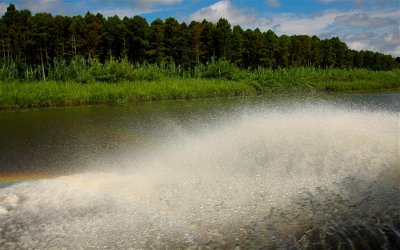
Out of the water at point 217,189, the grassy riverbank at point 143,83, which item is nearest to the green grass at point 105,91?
the grassy riverbank at point 143,83

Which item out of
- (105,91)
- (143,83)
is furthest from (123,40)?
(105,91)

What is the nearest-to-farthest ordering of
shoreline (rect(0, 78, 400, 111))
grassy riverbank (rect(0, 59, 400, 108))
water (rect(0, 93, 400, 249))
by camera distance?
water (rect(0, 93, 400, 249)) → shoreline (rect(0, 78, 400, 111)) → grassy riverbank (rect(0, 59, 400, 108))

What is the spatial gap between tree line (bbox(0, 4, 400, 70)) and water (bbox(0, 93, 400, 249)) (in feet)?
110

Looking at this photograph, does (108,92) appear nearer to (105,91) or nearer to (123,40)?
(105,91)

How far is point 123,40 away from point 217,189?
43.8 meters

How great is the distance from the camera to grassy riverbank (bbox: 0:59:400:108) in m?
25.6

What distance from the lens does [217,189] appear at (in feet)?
20.0

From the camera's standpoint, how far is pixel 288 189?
5.96m

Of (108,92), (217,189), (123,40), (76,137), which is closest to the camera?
(217,189)

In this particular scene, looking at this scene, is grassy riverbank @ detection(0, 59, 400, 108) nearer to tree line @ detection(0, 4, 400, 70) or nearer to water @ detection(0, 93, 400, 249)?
tree line @ detection(0, 4, 400, 70)

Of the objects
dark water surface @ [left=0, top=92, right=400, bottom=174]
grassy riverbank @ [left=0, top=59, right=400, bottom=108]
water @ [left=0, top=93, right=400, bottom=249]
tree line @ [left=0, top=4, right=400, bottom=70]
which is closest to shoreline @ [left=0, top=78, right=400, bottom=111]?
grassy riverbank @ [left=0, top=59, right=400, bottom=108]

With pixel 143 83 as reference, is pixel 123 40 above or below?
above

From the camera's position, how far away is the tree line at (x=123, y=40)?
45.0 meters

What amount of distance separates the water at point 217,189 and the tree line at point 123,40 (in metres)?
33.5
